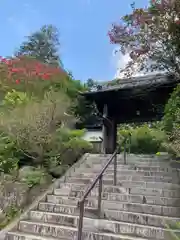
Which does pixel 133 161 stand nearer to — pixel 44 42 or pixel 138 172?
pixel 138 172

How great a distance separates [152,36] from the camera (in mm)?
7250

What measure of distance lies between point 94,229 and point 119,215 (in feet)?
1.78

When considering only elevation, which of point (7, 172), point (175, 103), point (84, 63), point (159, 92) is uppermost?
point (84, 63)

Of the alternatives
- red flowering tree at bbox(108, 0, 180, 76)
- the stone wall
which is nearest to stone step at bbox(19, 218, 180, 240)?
the stone wall

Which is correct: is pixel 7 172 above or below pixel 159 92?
below

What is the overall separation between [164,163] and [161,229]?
295cm

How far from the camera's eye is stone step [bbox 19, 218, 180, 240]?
13.3 ft

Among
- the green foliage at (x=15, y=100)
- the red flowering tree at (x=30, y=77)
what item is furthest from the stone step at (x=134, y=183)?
the red flowering tree at (x=30, y=77)

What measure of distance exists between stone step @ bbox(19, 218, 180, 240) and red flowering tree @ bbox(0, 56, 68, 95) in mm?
5195

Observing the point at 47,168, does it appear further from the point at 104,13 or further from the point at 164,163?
the point at 104,13

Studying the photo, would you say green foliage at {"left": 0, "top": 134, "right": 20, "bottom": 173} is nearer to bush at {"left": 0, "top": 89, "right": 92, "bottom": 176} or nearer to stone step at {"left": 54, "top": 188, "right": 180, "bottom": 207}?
bush at {"left": 0, "top": 89, "right": 92, "bottom": 176}

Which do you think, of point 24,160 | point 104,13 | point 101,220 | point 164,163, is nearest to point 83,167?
point 24,160

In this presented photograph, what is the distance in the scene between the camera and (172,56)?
7238 millimetres

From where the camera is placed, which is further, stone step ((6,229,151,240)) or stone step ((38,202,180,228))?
stone step ((38,202,180,228))
